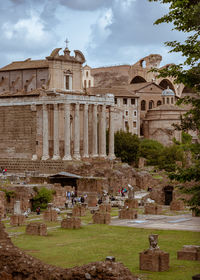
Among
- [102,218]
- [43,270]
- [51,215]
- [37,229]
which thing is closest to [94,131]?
[51,215]

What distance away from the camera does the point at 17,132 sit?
76688mm

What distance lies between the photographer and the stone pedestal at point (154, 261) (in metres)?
23.4

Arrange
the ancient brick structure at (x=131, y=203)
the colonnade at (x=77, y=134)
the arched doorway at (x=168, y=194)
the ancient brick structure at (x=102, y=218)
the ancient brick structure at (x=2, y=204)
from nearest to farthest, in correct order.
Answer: the ancient brick structure at (x=102, y=218) → the ancient brick structure at (x=2, y=204) → the ancient brick structure at (x=131, y=203) → the arched doorway at (x=168, y=194) → the colonnade at (x=77, y=134)

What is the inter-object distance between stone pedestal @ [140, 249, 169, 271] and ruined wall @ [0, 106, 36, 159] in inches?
2066

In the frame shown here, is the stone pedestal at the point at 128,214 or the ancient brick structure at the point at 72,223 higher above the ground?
the stone pedestal at the point at 128,214

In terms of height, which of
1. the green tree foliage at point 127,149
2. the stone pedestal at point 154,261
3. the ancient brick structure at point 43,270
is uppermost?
the green tree foliage at point 127,149

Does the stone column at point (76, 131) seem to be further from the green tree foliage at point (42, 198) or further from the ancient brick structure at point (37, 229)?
the ancient brick structure at point (37, 229)

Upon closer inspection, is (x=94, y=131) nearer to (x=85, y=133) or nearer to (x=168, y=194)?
(x=85, y=133)

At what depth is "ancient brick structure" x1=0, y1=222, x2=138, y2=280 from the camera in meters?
16.2

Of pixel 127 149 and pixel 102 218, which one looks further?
pixel 127 149

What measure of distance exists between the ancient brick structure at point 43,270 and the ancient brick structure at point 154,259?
709 centimetres

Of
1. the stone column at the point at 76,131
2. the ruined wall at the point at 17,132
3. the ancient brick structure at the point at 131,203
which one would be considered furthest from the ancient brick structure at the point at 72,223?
the ruined wall at the point at 17,132

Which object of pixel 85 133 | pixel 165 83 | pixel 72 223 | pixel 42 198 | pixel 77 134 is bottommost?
pixel 72 223

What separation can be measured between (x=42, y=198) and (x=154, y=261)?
87.5 ft
